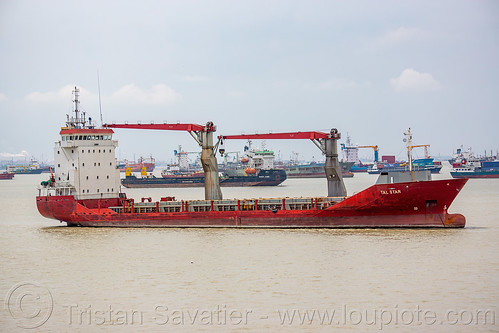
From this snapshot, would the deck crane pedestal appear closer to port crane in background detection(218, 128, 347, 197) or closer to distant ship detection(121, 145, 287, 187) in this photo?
port crane in background detection(218, 128, 347, 197)

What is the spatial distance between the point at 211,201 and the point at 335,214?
7.38 m

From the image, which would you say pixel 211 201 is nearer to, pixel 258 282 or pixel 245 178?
pixel 258 282

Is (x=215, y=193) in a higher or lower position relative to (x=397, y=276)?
higher

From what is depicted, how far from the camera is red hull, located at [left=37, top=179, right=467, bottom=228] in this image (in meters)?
30.0

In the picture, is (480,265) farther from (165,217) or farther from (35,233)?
(35,233)

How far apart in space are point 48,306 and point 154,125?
2234 centimetres

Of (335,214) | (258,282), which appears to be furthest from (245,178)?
(258,282)

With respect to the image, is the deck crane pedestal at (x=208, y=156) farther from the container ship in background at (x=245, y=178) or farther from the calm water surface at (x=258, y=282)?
the container ship in background at (x=245, y=178)

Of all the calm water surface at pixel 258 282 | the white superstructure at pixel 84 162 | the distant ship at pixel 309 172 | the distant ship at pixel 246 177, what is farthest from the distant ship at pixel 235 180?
the calm water surface at pixel 258 282

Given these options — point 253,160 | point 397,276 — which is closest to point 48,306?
point 397,276

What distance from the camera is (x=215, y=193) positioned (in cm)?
3738

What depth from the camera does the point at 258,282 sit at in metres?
20.4

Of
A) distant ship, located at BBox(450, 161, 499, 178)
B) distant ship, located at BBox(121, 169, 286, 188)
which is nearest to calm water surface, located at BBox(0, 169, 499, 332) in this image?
distant ship, located at BBox(121, 169, 286, 188)

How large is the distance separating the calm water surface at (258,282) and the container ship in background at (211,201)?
117 centimetres
